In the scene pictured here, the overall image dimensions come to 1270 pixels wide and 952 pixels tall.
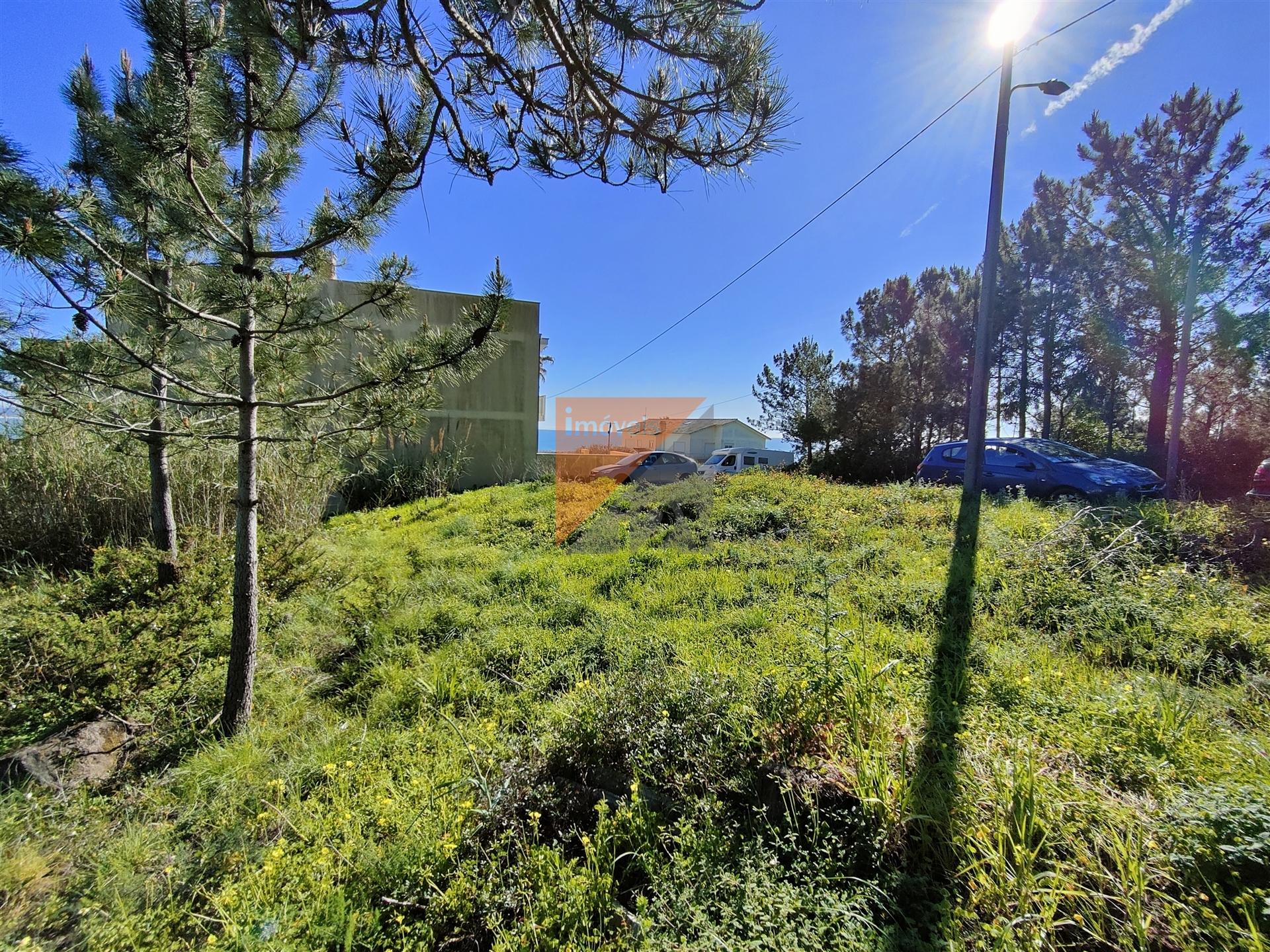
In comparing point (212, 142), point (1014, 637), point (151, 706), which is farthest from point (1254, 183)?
point (151, 706)

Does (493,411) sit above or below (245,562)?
above

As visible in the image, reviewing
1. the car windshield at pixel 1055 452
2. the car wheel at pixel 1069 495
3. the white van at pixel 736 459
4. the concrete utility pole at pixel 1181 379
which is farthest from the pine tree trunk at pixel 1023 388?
the car wheel at pixel 1069 495

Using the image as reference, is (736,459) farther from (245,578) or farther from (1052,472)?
(245,578)

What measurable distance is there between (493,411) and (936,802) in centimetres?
1045

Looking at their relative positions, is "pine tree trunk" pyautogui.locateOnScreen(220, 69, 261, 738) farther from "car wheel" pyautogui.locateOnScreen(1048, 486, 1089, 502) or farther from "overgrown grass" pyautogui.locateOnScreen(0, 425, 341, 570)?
"car wheel" pyautogui.locateOnScreen(1048, 486, 1089, 502)

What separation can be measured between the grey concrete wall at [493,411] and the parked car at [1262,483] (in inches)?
442

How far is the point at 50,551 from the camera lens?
376cm

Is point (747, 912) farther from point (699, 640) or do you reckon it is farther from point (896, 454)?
point (896, 454)

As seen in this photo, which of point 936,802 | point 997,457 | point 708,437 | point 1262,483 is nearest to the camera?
point 936,802

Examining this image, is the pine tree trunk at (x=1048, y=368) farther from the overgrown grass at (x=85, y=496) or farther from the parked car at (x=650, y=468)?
the overgrown grass at (x=85, y=496)

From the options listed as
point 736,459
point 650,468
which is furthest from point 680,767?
point 736,459

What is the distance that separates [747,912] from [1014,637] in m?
2.48

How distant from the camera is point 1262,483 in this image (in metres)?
5.14

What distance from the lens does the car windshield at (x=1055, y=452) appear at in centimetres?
629
